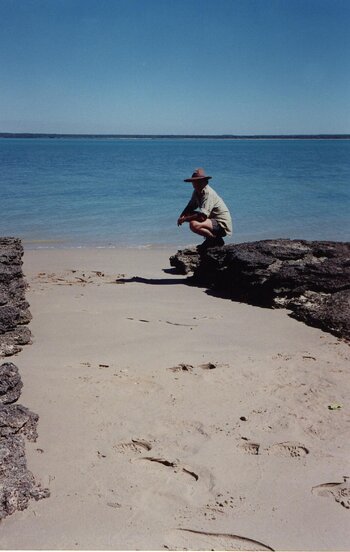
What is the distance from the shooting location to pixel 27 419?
125 inches

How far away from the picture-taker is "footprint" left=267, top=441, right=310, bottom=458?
121 inches

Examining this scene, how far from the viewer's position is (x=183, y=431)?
10.7 ft

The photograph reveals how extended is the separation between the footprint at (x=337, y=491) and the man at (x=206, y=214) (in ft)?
15.6

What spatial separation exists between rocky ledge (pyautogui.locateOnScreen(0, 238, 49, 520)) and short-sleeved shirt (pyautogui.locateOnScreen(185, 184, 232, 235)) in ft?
9.70

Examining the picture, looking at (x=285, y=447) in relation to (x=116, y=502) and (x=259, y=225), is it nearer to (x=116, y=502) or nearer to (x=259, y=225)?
(x=116, y=502)

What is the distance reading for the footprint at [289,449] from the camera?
10.0ft

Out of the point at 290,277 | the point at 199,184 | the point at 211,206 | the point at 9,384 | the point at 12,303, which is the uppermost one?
the point at 199,184

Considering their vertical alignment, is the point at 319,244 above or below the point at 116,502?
above

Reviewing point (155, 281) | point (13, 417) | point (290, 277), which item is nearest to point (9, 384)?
point (13, 417)

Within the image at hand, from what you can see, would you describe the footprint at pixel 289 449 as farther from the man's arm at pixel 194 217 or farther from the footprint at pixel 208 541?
the man's arm at pixel 194 217

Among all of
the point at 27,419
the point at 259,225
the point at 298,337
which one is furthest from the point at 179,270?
the point at 259,225

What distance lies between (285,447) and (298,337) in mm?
1968

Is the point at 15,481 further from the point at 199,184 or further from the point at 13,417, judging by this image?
the point at 199,184

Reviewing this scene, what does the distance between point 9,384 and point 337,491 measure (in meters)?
2.06
